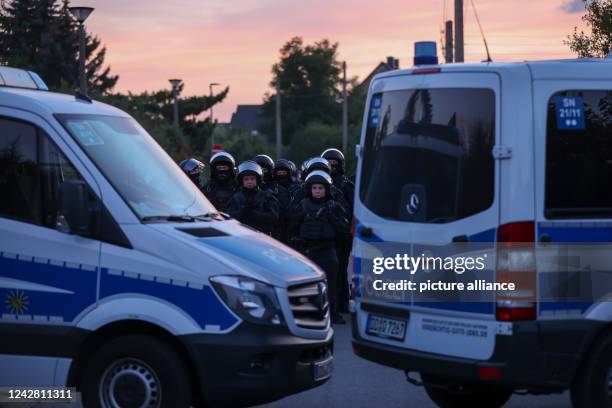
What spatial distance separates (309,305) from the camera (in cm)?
776

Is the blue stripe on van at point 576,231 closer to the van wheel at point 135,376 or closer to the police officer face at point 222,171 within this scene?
the van wheel at point 135,376

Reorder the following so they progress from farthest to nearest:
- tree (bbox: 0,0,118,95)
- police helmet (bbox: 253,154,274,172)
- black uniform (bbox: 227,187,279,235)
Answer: tree (bbox: 0,0,118,95) → police helmet (bbox: 253,154,274,172) → black uniform (bbox: 227,187,279,235)

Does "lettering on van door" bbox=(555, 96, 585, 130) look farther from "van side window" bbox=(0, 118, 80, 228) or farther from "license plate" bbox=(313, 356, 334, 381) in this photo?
"van side window" bbox=(0, 118, 80, 228)

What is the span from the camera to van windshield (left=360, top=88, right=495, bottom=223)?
744 centimetres

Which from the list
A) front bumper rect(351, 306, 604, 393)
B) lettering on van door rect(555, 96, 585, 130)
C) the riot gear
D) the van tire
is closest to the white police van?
front bumper rect(351, 306, 604, 393)

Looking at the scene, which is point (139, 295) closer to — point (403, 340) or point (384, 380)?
point (403, 340)

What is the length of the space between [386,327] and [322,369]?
0.58 meters

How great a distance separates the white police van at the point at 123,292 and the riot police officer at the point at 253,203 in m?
6.74

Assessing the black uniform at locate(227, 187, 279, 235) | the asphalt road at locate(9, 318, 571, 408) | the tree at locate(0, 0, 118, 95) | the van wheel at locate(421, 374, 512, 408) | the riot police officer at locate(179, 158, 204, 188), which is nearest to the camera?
the van wheel at locate(421, 374, 512, 408)

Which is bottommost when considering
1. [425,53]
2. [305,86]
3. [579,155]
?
[579,155]

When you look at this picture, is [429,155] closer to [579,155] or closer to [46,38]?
[579,155]

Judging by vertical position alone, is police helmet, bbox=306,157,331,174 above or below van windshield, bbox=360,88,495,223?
below

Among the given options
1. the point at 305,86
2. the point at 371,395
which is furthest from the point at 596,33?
the point at 305,86

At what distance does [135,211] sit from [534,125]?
2471 mm
